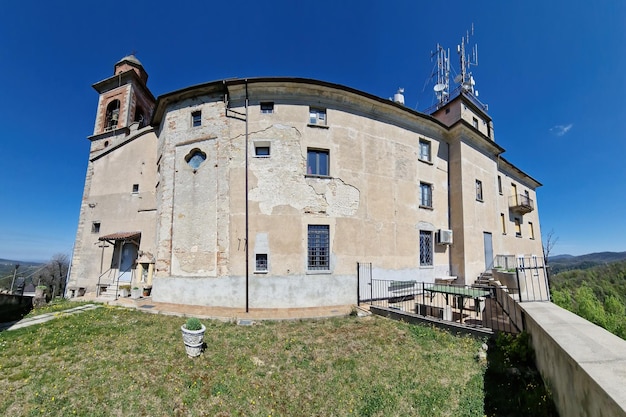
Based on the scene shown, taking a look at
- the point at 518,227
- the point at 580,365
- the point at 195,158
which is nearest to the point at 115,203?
the point at 195,158

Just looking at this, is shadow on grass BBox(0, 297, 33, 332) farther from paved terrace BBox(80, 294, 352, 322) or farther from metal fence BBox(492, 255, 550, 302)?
metal fence BBox(492, 255, 550, 302)

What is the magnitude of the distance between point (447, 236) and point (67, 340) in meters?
16.4

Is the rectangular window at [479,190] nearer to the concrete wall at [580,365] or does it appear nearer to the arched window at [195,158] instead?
the concrete wall at [580,365]

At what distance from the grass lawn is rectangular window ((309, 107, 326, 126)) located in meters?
9.29

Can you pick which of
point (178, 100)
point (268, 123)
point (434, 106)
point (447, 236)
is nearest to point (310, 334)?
point (268, 123)

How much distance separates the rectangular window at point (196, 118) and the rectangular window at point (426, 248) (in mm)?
13066

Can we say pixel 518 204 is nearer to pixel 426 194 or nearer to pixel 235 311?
pixel 426 194

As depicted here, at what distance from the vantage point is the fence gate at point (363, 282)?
39.2ft

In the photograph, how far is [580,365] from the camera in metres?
2.76

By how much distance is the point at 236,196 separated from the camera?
1159 cm

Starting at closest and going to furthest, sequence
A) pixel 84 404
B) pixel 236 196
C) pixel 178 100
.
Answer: pixel 84 404
pixel 236 196
pixel 178 100

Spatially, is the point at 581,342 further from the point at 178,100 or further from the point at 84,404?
the point at 178,100

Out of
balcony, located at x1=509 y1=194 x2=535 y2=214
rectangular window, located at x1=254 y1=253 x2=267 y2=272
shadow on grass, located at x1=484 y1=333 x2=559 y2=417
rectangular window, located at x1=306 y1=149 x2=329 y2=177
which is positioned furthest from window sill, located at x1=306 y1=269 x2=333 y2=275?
balcony, located at x1=509 y1=194 x2=535 y2=214

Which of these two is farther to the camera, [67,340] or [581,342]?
[67,340]
